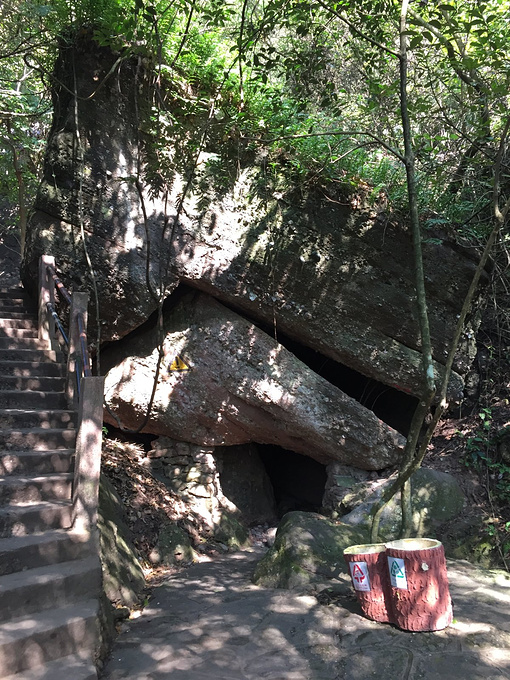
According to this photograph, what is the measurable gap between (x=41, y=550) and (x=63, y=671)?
77cm

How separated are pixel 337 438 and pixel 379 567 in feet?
10.7

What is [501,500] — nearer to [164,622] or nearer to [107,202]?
[164,622]

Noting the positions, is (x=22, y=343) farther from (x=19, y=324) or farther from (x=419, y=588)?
(x=419, y=588)

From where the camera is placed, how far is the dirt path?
2.76 m

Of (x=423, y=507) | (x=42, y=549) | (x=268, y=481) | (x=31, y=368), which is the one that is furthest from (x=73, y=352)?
(x=268, y=481)

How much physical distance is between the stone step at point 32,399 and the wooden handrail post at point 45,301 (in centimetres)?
107

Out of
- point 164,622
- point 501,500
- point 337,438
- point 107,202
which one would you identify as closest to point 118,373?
point 107,202

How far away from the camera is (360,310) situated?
651cm

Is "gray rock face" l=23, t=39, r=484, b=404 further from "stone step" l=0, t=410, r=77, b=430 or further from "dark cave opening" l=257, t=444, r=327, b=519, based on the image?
"dark cave opening" l=257, t=444, r=327, b=519

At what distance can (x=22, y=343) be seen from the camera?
212 inches

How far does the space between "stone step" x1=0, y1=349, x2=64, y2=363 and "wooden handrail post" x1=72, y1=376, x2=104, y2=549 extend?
6.61ft

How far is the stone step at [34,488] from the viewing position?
134 inches

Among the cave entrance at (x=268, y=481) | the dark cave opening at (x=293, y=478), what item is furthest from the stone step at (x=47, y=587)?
the dark cave opening at (x=293, y=478)

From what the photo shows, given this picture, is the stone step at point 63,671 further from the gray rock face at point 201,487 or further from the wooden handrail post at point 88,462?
the gray rock face at point 201,487
